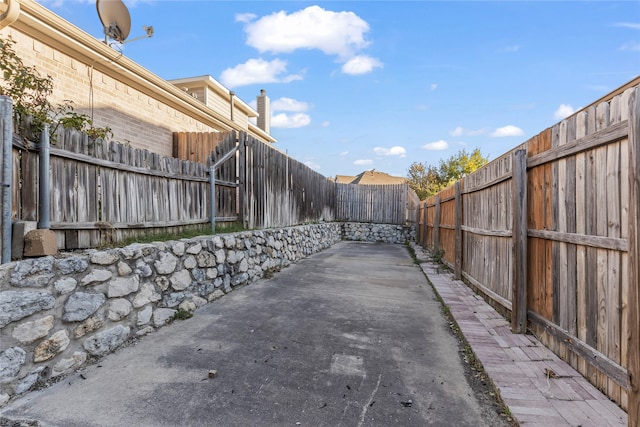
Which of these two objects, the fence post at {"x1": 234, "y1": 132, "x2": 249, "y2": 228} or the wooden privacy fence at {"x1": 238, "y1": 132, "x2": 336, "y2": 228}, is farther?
the wooden privacy fence at {"x1": 238, "y1": 132, "x2": 336, "y2": 228}

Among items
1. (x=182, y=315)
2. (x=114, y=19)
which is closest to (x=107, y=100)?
(x=114, y=19)

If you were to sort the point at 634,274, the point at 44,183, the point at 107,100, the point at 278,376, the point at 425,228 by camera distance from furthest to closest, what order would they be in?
the point at 425,228
the point at 107,100
the point at 44,183
the point at 278,376
the point at 634,274

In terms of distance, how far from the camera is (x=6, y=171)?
2.30 m

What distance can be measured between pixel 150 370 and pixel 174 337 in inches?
26.9

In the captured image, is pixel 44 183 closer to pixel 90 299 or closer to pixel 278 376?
pixel 90 299

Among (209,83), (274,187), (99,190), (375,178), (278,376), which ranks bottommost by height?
(278,376)

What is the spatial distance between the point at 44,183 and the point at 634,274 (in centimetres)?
408

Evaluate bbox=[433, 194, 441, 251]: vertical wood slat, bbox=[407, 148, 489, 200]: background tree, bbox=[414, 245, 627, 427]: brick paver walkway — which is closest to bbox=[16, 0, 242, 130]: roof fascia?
bbox=[414, 245, 627, 427]: brick paver walkway

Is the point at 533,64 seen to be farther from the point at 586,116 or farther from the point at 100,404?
the point at 100,404

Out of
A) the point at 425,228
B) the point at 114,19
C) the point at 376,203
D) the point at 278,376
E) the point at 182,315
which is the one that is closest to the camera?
the point at 278,376

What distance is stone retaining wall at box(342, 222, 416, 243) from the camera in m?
15.4

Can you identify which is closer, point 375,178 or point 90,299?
point 90,299

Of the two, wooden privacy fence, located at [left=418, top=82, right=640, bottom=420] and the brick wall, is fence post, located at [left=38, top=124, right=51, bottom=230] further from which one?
wooden privacy fence, located at [left=418, top=82, right=640, bottom=420]

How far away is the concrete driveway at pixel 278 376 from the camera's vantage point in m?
2.03
